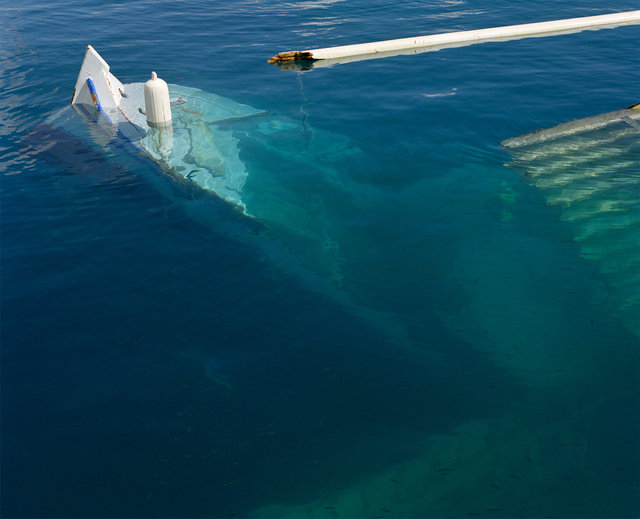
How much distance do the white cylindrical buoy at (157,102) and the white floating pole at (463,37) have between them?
18.7ft

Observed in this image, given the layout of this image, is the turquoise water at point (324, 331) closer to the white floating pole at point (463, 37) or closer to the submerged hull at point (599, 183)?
the submerged hull at point (599, 183)

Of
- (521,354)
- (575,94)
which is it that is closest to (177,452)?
(521,354)

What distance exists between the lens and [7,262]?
285 inches

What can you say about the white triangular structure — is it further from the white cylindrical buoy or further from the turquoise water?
the white cylindrical buoy

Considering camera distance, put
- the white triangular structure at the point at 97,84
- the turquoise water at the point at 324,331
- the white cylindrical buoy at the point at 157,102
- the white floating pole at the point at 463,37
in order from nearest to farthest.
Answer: the turquoise water at the point at 324,331 < the white cylindrical buoy at the point at 157,102 < the white triangular structure at the point at 97,84 < the white floating pole at the point at 463,37

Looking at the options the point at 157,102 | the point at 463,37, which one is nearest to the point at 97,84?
the point at 157,102

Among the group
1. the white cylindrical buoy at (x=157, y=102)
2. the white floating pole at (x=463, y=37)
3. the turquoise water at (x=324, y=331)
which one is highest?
the white floating pole at (x=463, y=37)

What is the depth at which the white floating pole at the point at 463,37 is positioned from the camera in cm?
1487

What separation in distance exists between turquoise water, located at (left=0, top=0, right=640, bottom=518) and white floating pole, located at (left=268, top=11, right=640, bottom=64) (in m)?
3.80

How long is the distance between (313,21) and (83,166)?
11.9 meters

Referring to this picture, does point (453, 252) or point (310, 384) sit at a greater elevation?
point (453, 252)

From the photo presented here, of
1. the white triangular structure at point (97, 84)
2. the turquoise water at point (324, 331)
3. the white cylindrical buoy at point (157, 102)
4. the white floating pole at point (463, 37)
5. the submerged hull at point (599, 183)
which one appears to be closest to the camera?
the turquoise water at point (324, 331)

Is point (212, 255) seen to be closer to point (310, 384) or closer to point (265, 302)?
point (265, 302)

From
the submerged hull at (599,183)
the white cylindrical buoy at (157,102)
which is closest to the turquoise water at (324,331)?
the submerged hull at (599,183)
